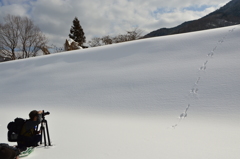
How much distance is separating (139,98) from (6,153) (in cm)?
334

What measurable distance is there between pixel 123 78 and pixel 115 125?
2.33 meters

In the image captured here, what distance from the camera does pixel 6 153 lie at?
1.89m

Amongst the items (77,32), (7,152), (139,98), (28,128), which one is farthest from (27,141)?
(77,32)

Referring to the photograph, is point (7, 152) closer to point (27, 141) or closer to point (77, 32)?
point (27, 141)

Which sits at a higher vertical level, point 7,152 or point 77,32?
point 77,32

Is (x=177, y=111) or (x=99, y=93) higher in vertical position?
(x=99, y=93)

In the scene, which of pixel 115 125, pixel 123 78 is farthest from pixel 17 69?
pixel 115 125

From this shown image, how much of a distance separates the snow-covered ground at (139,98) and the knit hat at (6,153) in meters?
0.41

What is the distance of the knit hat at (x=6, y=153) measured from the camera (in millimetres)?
1867

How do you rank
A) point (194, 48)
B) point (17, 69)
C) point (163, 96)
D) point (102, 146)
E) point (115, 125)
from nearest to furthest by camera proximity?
1. point (102, 146)
2. point (115, 125)
3. point (163, 96)
4. point (194, 48)
5. point (17, 69)

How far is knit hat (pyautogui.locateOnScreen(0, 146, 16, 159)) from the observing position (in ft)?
6.13

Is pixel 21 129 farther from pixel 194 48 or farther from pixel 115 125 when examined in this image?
pixel 194 48

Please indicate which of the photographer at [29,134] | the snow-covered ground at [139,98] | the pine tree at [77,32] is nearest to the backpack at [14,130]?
the photographer at [29,134]

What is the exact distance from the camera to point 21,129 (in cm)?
235
